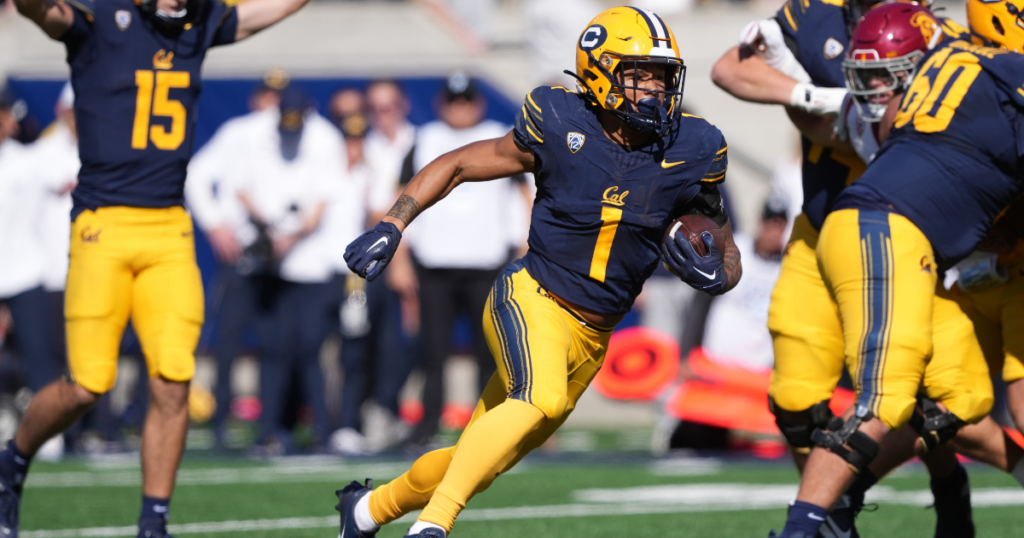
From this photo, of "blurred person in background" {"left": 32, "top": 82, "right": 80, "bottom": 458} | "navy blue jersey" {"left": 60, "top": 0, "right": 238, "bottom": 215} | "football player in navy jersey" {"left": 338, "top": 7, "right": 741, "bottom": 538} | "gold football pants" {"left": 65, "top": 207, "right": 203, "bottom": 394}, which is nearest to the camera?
"football player in navy jersey" {"left": 338, "top": 7, "right": 741, "bottom": 538}

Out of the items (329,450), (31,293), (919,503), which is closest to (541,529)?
(919,503)

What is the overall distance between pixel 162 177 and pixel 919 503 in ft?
12.2

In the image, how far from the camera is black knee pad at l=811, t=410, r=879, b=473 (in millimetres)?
3533

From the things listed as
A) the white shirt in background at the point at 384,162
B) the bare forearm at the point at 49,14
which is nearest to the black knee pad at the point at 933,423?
Result: the bare forearm at the point at 49,14

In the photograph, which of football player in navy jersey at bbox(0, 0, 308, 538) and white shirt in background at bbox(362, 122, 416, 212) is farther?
white shirt in background at bbox(362, 122, 416, 212)

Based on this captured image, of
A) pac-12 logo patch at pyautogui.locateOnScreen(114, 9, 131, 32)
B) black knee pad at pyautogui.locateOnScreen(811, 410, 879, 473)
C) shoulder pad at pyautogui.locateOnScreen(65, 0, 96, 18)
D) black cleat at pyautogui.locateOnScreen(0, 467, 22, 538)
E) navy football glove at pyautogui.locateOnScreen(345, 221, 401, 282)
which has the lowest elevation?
black cleat at pyautogui.locateOnScreen(0, 467, 22, 538)

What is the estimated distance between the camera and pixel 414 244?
26.5 feet

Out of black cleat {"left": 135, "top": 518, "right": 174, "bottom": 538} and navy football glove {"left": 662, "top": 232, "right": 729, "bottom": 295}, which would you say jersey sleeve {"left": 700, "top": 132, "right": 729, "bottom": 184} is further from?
black cleat {"left": 135, "top": 518, "right": 174, "bottom": 538}

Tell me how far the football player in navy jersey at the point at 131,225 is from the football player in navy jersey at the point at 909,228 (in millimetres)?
2338

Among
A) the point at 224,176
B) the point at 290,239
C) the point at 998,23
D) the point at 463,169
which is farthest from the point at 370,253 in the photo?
the point at 224,176

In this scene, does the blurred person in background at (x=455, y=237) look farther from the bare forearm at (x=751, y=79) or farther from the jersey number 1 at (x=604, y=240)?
the jersey number 1 at (x=604, y=240)

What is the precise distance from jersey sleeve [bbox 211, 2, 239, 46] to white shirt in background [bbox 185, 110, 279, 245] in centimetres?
315

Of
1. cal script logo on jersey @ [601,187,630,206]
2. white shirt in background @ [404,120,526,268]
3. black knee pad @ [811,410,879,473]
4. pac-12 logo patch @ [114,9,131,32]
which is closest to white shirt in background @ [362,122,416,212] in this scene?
white shirt in background @ [404,120,526,268]

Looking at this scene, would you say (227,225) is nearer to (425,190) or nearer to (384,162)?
(384,162)
